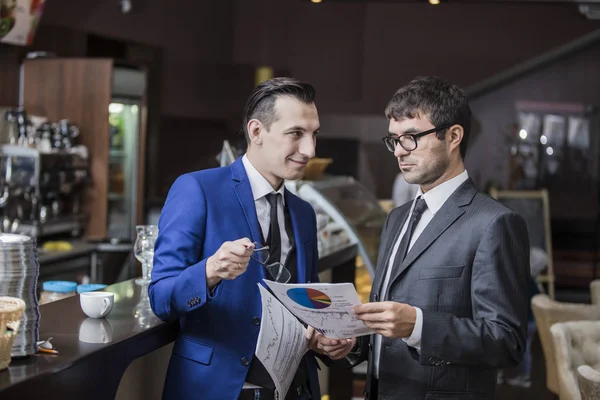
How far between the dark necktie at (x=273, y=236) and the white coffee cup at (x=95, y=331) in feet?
1.66

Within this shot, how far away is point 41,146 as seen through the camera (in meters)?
6.82

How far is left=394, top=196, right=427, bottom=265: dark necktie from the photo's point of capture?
240 centimetres

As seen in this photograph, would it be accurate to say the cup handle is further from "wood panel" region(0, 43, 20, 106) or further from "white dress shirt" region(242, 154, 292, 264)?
"wood panel" region(0, 43, 20, 106)

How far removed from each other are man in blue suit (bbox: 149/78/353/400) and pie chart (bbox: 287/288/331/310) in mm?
204

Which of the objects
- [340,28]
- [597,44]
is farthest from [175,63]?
[597,44]

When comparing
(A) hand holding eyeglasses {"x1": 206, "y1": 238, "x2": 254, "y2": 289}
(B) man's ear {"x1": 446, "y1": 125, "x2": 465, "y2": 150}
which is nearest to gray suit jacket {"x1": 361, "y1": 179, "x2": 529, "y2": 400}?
(B) man's ear {"x1": 446, "y1": 125, "x2": 465, "y2": 150}

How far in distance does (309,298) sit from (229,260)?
229 mm

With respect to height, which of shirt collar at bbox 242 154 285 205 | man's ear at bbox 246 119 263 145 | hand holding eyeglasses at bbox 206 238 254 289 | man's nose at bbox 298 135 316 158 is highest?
man's ear at bbox 246 119 263 145

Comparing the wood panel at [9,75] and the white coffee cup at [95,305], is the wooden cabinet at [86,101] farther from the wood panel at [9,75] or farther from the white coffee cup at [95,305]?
the white coffee cup at [95,305]

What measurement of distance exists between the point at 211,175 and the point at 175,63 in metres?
7.58

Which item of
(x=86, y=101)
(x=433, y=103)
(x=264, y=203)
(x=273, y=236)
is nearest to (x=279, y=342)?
(x=273, y=236)

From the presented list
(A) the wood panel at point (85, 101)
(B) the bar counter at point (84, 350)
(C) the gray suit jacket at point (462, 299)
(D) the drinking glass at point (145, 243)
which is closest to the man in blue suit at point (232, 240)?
(B) the bar counter at point (84, 350)

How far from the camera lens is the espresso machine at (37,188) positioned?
6.37m

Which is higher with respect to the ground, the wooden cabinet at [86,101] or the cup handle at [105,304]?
the wooden cabinet at [86,101]
